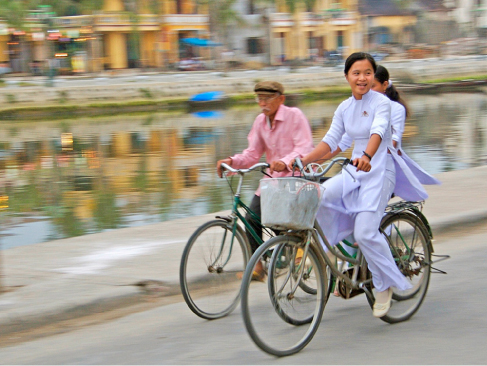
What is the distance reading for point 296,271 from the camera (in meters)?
4.55

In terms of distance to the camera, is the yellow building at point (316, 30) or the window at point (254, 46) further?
the yellow building at point (316, 30)

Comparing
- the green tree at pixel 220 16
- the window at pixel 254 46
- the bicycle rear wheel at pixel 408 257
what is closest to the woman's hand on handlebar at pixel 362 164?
the bicycle rear wheel at pixel 408 257

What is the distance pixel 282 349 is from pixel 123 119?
26.7 m

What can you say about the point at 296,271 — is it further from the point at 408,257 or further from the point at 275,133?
the point at 275,133

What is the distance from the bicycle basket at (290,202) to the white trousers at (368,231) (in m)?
0.46

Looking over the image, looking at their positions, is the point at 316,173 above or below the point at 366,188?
above

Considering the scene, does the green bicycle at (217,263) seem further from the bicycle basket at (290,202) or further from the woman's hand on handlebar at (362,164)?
the woman's hand on handlebar at (362,164)

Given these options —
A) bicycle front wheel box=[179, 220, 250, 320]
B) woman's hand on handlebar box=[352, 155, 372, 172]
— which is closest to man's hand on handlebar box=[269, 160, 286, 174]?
woman's hand on handlebar box=[352, 155, 372, 172]

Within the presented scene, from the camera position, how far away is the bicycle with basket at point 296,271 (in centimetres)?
435

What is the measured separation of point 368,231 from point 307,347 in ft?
2.67

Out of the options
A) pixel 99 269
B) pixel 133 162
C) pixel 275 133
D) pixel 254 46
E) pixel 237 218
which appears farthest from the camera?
pixel 254 46

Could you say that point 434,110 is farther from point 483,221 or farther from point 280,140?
point 280,140

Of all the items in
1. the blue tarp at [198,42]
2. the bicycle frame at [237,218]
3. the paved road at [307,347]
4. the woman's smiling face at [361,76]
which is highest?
the blue tarp at [198,42]

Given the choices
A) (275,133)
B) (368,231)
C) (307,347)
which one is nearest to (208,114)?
(275,133)
